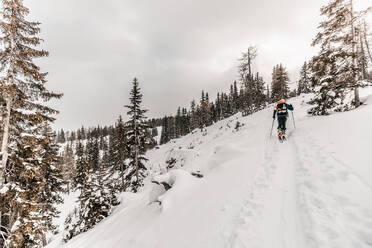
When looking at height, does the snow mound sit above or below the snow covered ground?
below

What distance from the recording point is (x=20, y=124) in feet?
27.9

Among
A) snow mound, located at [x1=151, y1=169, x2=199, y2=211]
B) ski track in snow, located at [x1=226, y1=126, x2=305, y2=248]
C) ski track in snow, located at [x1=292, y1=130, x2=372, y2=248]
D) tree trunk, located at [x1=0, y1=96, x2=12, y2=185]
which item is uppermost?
tree trunk, located at [x1=0, y1=96, x2=12, y2=185]

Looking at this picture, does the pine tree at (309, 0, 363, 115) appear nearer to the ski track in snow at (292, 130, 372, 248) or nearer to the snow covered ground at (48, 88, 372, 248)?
the snow covered ground at (48, 88, 372, 248)

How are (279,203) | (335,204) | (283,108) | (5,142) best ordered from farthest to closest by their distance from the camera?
1. (283,108)
2. (5,142)
3. (279,203)
4. (335,204)

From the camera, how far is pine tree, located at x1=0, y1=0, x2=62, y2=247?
7.26m

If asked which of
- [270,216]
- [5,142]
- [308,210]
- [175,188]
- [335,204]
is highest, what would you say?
[5,142]

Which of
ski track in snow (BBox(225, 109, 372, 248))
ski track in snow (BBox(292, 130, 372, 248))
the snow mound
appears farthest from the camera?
the snow mound

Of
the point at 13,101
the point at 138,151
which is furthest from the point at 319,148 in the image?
the point at 138,151

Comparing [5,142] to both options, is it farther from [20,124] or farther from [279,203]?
[279,203]

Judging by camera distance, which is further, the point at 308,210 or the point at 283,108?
the point at 283,108

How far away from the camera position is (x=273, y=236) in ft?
9.80

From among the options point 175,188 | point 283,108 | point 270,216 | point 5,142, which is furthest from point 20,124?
point 283,108

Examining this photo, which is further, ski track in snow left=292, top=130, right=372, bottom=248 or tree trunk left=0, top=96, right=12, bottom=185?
tree trunk left=0, top=96, right=12, bottom=185

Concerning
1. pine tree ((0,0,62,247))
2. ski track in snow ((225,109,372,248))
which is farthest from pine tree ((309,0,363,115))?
pine tree ((0,0,62,247))
